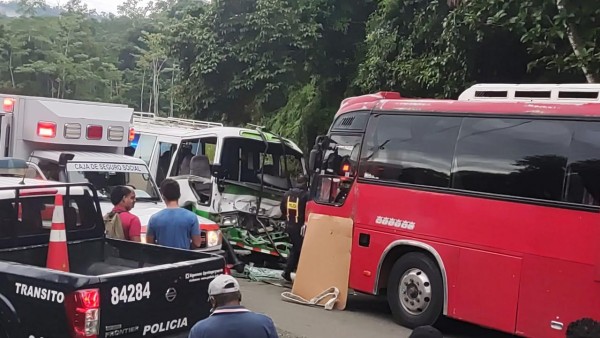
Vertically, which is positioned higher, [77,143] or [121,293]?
[77,143]

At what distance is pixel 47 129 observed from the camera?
1198cm

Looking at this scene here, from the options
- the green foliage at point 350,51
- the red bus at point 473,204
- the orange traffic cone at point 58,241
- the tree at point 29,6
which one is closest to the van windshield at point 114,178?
the red bus at point 473,204

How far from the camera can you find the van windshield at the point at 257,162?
14086 mm

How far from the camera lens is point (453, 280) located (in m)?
9.35

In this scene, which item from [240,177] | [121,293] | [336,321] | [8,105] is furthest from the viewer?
[240,177]

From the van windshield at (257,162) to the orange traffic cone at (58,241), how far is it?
7.15 meters

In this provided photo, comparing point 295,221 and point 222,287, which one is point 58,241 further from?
point 295,221

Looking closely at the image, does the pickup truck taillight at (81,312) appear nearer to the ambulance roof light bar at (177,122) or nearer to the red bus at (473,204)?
the red bus at (473,204)

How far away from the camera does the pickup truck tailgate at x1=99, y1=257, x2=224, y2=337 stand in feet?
17.8

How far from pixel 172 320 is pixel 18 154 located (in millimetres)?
7170

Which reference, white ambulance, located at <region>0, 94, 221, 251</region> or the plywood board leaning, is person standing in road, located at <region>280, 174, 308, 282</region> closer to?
the plywood board leaning

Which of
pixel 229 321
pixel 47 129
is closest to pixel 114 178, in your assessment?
pixel 47 129

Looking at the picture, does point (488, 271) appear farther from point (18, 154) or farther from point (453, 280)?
point (18, 154)

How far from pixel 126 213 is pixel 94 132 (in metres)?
4.92
